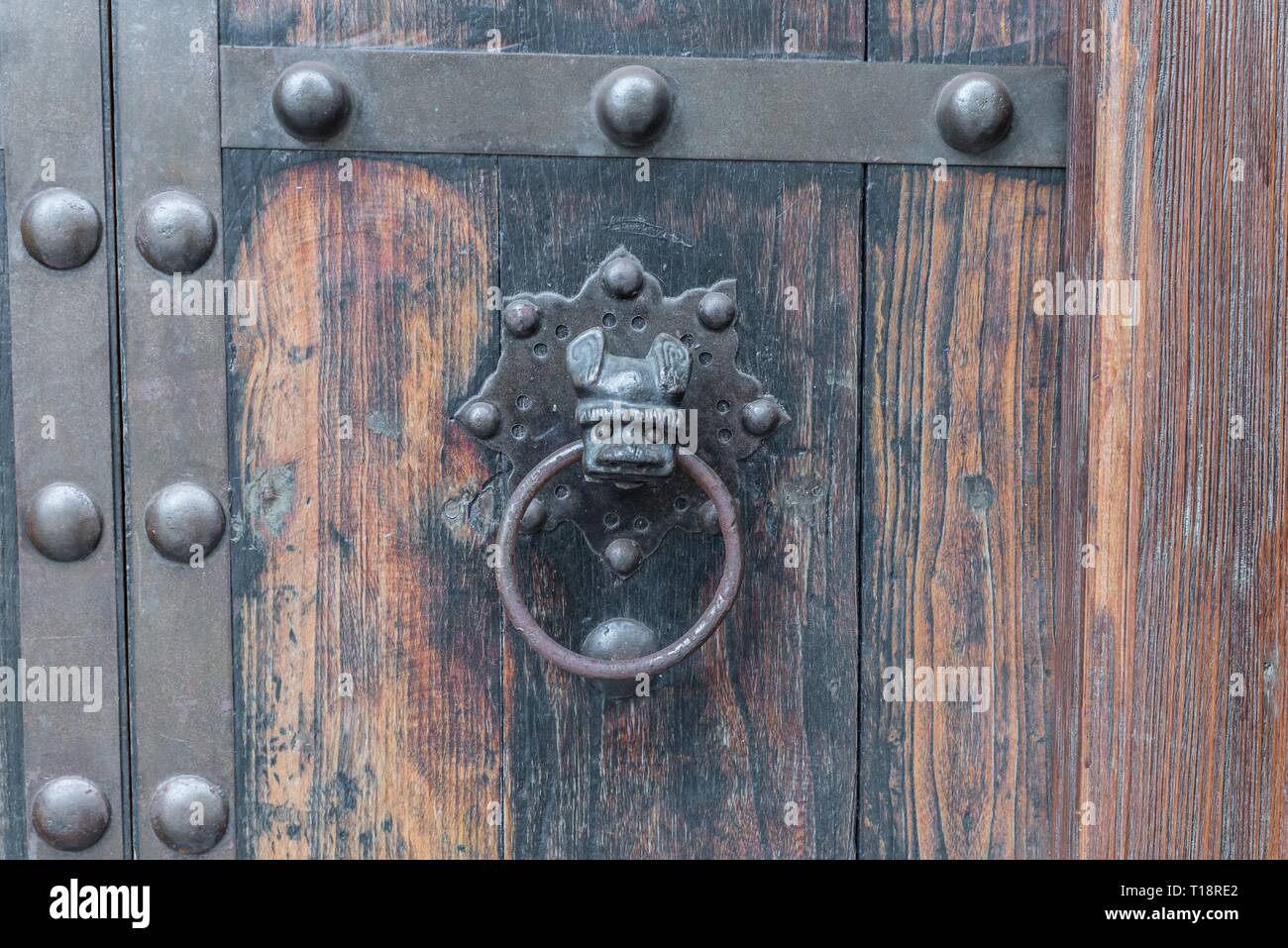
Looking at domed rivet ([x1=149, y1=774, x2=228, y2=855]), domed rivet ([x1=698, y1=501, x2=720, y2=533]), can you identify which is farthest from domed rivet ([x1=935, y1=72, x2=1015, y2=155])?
domed rivet ([x1=149, y1=774, x2=228, y2=855])

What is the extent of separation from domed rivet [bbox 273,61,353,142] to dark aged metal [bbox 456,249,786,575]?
0.15 meters

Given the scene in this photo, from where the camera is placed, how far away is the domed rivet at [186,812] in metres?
0.66

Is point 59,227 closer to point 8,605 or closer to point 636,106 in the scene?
point 8,605

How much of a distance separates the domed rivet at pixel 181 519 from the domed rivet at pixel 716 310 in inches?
13.1

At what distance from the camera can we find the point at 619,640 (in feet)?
2.19

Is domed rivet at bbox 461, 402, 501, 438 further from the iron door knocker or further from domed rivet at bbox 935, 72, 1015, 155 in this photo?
domed rivet at bbox 935, 72, 1015, 155

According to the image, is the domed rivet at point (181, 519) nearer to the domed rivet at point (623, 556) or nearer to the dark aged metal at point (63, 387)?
the dark aged metal at point (63, 387)

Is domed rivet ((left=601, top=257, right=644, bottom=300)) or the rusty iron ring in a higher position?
domed rivet ((left=601, top=257, right=644, bottom=300))

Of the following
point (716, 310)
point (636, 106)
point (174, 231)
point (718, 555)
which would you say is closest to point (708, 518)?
point (718, 555)

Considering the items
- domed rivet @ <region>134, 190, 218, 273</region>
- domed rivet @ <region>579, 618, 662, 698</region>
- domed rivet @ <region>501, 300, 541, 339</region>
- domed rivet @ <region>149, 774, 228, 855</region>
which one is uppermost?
domed rivet @ <region>134, 190, 218, 273</region>

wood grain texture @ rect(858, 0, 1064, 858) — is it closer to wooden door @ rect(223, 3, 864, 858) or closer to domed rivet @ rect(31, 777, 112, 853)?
wooden door @ rect(223, 3, 864, 858)

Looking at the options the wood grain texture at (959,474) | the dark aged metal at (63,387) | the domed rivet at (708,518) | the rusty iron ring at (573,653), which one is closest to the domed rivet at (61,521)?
the dark aged metal at (63,387)

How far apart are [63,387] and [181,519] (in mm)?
109

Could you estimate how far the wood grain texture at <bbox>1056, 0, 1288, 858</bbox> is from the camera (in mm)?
613
